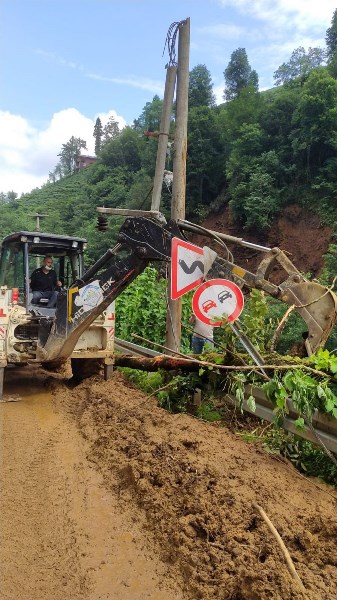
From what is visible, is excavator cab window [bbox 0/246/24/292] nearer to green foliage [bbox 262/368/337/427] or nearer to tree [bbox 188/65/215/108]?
green foliage [bbox 262/368/337/427]

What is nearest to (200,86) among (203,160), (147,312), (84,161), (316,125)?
(203,160)

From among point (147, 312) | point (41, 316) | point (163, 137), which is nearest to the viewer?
Result: point (41, 316)

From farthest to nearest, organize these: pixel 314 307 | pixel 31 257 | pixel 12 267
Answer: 1. pixel 12 267
2. pixel 31 257
3. pixel 314 307

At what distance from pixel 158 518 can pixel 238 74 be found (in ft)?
233

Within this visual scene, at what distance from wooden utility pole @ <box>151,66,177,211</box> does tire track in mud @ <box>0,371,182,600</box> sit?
18.7ft

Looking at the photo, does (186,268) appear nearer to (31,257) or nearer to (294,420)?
(294,420)

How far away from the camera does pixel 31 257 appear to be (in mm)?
9094

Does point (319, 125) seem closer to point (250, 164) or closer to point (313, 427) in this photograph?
point (250, 164)

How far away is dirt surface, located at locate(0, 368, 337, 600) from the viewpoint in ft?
10.9

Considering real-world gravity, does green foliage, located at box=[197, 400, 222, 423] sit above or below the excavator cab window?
below

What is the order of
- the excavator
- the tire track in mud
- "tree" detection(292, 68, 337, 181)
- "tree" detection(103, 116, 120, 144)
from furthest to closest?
"tree" detection(103, 116, 120, 144)
"tree" detection(292, 68, 337, 181)
the excavator
the tire track in mud

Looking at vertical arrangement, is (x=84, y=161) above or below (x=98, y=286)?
above

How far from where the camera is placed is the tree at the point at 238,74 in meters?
65.2

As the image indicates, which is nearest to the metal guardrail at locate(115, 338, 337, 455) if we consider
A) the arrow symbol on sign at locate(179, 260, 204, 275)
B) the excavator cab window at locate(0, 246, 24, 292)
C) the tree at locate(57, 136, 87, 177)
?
the arrow symbol on sign at locate(179, 260, 204, 275)
